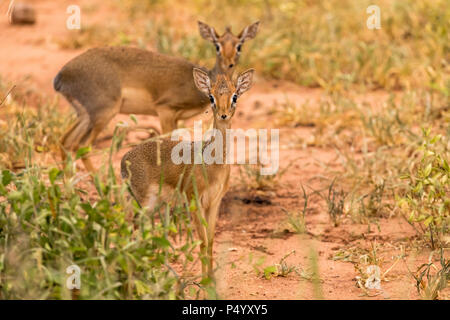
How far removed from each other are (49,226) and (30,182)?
0.86 feet

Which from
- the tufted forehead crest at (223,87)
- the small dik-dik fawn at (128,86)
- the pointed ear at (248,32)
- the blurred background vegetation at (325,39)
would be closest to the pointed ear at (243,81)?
the tufted forehead crest at (223,87)

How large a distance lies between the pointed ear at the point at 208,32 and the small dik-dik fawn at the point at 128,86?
0.01 metres

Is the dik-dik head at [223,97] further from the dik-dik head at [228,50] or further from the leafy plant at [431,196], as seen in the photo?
the dik-dik head at [228,50]

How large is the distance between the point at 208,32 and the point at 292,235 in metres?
2.71

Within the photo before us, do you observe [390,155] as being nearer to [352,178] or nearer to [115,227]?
[352,178]

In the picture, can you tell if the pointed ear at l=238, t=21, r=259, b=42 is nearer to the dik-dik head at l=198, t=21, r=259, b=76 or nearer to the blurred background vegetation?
the dik-dik head at l=198, t=21, r=259, b=76

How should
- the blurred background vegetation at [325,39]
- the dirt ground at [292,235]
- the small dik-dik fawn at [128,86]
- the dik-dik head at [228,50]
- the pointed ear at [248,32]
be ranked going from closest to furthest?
1. the dirt ground at [292,235]
2. the small dik-dik fawn at [128,86]
3. the dik-dik head at [228,50]
4. the pointed ear at [248,32]
5. the blurred background vegetation at [325,39]

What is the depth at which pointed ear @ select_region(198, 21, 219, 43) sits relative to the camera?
7.15 m

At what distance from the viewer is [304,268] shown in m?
4.77

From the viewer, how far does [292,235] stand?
5.40 metres

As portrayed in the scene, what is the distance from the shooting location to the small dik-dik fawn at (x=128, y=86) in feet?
21.3

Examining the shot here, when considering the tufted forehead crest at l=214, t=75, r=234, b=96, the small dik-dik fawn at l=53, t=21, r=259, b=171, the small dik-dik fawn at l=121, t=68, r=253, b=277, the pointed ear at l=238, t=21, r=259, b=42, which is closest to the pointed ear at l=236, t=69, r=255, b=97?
the small dik-dik fawn at l=121, t=68, r=253, b=277

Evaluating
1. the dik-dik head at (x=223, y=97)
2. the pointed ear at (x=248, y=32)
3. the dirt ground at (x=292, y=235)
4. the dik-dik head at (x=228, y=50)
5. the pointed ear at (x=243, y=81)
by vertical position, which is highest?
the pointed ear at (x=248, y=32)

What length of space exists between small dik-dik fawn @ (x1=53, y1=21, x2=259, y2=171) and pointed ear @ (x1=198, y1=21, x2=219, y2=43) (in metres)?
0.01
